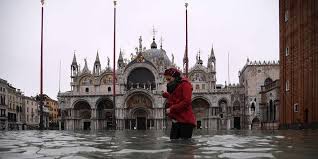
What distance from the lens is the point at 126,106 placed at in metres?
67.4

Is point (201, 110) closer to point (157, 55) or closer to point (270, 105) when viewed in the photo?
point (157, 55)

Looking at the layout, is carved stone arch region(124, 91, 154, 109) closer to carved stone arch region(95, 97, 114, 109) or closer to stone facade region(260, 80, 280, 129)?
carved stone arch region(95, 97, 114, 109)

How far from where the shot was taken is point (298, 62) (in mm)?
31297

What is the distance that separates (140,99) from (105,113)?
22.5 ft

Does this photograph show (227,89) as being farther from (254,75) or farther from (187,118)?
(187,118)

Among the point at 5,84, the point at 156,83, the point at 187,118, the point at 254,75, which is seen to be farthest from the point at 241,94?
the point at 187,118

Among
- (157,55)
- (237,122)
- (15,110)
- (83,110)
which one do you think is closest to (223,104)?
(237,122)

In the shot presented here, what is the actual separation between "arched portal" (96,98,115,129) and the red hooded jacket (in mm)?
59906

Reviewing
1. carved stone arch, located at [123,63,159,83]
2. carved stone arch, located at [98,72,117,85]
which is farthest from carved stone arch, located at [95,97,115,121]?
carved stone arch, located at [123,63,159,83]

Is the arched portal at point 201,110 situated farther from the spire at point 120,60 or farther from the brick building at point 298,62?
the brick building at point 298,62

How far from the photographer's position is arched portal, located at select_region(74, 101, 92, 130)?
70312 millimetres

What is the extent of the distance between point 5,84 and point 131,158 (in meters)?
77.5

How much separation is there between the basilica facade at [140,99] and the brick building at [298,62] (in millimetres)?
32417

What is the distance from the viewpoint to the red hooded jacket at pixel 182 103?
31.7ft
